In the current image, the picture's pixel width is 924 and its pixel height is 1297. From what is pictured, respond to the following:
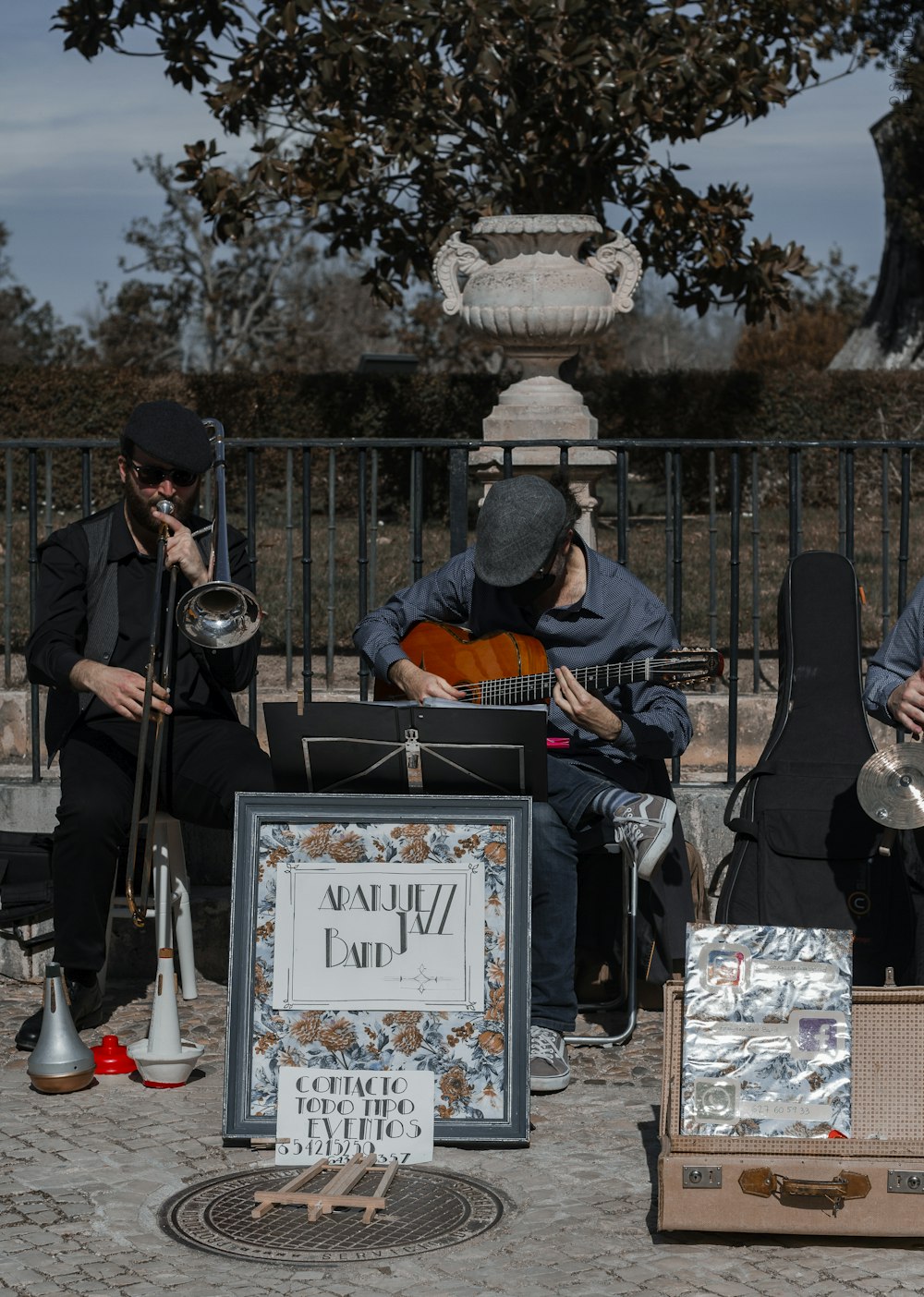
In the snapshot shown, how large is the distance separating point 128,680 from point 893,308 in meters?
21.6

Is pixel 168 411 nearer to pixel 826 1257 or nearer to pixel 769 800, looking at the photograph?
pixel 769 800

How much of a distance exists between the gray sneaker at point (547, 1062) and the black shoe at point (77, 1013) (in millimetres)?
1189

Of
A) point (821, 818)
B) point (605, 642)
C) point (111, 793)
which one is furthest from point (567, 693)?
point (111, 793)

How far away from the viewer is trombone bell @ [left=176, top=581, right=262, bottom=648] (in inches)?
179

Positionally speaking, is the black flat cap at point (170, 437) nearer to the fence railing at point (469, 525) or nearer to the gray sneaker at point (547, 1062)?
the fence railing at point (469, 525)

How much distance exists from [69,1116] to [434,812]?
1.12m

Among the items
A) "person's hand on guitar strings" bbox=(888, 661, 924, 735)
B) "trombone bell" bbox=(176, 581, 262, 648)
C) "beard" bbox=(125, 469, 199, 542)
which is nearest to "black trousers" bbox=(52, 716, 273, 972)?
"trombone bell" bbox=(176, 581, 262, 648)

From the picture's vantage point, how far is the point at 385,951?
12.9 feet

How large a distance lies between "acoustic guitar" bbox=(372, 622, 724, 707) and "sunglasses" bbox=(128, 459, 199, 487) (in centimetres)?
83

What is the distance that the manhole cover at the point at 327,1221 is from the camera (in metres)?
3.35

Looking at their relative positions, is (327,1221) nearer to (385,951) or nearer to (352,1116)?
(352,1116)

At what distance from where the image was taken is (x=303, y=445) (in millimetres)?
5586

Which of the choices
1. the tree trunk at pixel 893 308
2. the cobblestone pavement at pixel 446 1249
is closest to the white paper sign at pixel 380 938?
the cobblestone pavement at pixel 446 1249

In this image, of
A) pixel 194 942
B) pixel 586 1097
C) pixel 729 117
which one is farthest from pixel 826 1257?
pixel 729 117
